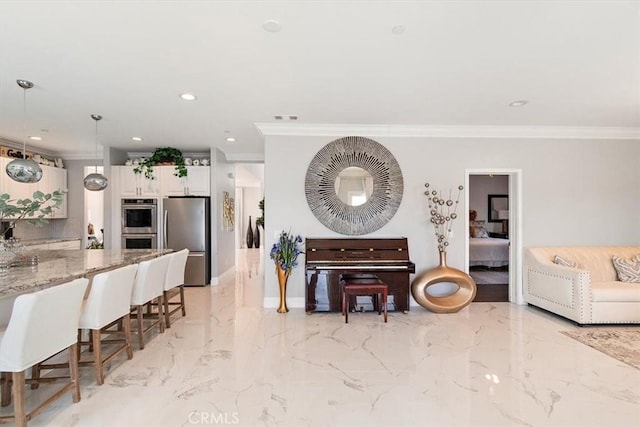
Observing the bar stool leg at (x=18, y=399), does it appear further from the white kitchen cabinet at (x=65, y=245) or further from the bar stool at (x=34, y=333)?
the white kitchen cabinet at (x=65, y=245)

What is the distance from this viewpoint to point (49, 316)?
198 centimetres

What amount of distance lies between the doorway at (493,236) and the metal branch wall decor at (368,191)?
1124mm

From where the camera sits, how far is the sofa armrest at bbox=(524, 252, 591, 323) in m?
3.64

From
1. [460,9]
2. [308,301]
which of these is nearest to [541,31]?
[460,9]

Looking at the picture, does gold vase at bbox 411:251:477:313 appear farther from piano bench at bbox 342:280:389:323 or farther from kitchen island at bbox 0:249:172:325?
kitchen island at bbox 0:249:172:325

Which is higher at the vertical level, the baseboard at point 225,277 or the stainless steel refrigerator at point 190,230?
the stainless steel refrigerator at point 190,230

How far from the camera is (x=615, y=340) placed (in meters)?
3.30

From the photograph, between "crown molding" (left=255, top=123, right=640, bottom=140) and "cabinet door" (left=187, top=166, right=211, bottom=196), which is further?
"cabinet door" (left=187, top=166, right=211, bottom=196)

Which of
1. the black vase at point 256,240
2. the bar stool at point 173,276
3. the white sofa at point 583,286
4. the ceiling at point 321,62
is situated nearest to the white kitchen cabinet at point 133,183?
the ceiling at point 321,62

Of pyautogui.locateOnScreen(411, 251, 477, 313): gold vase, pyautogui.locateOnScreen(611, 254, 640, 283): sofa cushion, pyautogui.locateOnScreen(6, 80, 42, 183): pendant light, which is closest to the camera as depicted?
pyautogui.locateOnScreen(6, 80, 42, 183): pendant light

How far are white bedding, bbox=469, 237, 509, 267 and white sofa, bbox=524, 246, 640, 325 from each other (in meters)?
2.32

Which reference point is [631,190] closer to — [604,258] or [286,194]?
[604,258]

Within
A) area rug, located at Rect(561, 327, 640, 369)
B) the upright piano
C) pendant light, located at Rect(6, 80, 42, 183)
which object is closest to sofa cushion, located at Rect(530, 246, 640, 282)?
area rug, located at Rect(561, 327, 640, 369)

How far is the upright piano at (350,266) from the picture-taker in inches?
161
